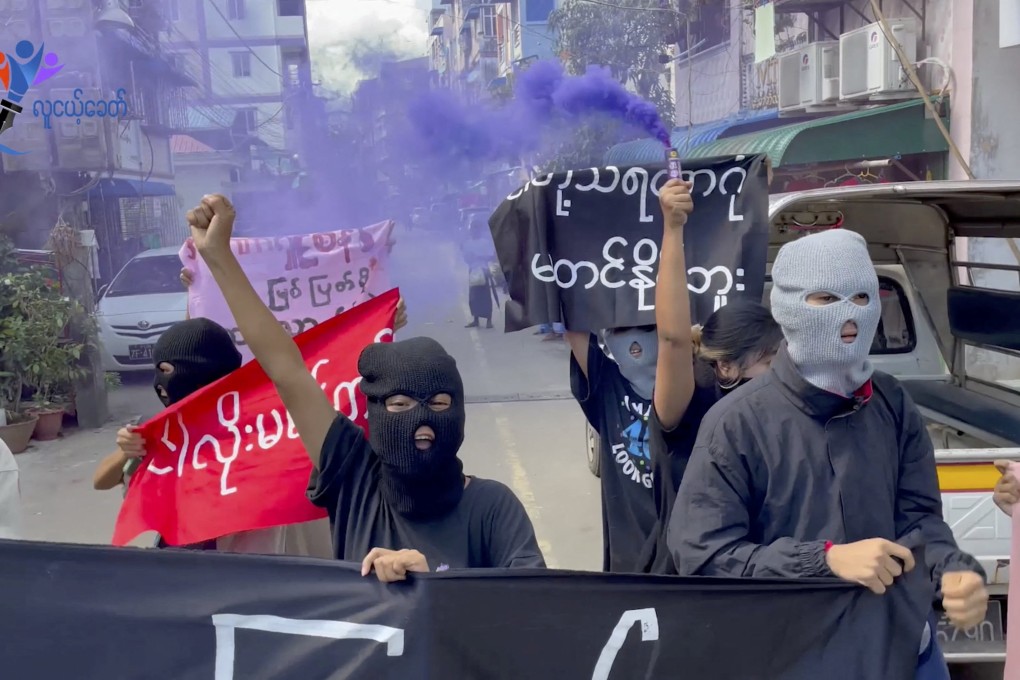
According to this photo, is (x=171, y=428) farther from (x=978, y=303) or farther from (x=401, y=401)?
(x=978, y=303)

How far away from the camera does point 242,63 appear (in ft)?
131

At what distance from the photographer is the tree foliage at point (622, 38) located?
1806 cm

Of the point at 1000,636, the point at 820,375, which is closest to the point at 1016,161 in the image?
the point at 1000,636

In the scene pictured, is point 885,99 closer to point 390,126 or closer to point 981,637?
point 981,637

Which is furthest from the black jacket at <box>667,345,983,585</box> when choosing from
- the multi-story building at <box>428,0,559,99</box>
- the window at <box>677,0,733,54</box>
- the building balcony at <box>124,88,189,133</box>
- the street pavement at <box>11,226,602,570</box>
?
the multi-story building at <box>428,0,559,99</box>

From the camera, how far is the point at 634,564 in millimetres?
3742

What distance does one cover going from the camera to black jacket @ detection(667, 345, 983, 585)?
241 centimetres

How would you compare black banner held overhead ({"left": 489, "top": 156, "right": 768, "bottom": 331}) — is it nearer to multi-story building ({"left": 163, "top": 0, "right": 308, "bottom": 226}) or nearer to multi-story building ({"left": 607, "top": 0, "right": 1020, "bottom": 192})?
multi-story building ({"left": 607, "top": 0, "right": 1020, "bottom": 192})

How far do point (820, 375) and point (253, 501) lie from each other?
5.82 ft

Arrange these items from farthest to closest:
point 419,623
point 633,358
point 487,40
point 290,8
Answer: point 487,40 < point 290,8 < point 633,358 < point 419,623

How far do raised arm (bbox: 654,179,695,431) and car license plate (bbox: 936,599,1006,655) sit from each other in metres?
1.56

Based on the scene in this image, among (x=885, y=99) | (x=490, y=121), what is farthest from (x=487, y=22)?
(x=885, y=99)

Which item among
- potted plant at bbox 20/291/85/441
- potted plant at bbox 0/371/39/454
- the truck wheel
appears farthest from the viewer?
potted plant at bbox 20/291/85/441

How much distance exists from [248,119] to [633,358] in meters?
38.6
